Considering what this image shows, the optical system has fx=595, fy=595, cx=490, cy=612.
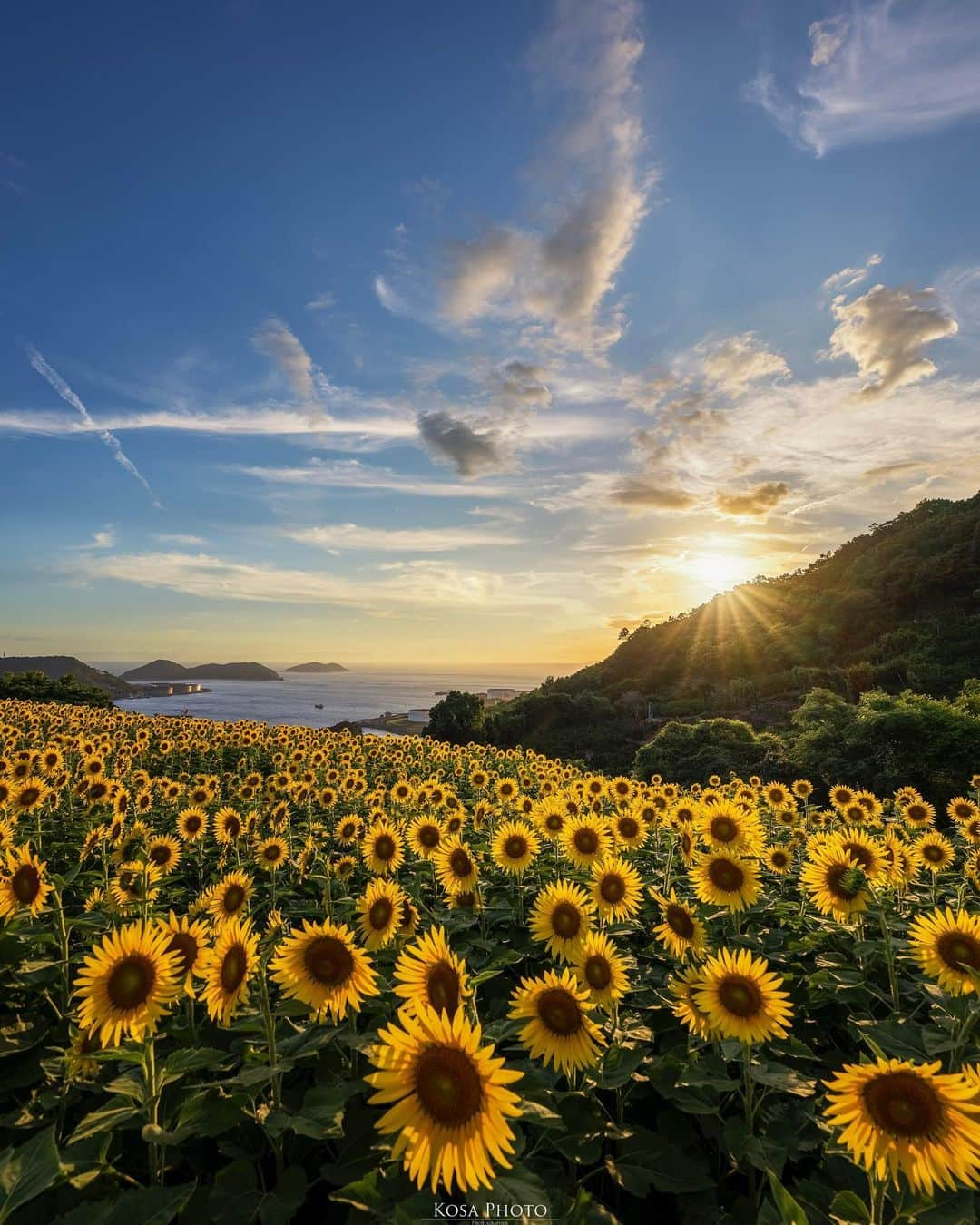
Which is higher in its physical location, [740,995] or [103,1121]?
[740,995]

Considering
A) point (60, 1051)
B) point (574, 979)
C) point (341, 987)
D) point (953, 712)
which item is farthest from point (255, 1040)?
point (953, 712)

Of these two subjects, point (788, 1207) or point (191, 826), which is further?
point (191, 826)

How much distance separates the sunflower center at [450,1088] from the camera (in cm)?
181

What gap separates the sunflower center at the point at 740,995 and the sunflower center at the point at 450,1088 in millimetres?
1403

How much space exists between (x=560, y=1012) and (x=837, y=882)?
2519mm

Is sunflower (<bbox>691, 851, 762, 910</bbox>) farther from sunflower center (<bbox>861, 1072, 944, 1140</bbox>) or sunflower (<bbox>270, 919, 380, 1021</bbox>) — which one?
sunflower (<bbox>270, 919, 380, 1021</bbox>)

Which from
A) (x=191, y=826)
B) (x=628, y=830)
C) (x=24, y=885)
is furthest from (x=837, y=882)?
(x=191, y=826)

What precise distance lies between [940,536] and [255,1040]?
5671 cm

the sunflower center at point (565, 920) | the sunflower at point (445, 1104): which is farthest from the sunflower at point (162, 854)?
the sunflower at point (445, 1104)

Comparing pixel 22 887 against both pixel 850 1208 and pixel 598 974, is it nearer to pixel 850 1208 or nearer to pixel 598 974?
pixel 598 974

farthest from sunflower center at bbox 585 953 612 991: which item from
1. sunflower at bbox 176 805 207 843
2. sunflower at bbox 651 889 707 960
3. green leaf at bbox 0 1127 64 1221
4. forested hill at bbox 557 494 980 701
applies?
forested hill at bbox 557 494 980 701

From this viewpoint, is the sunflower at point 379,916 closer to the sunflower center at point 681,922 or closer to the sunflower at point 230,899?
the sunflower at point 230,899

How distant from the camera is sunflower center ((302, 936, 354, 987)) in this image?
8.57ft

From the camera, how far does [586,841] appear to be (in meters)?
4.82
